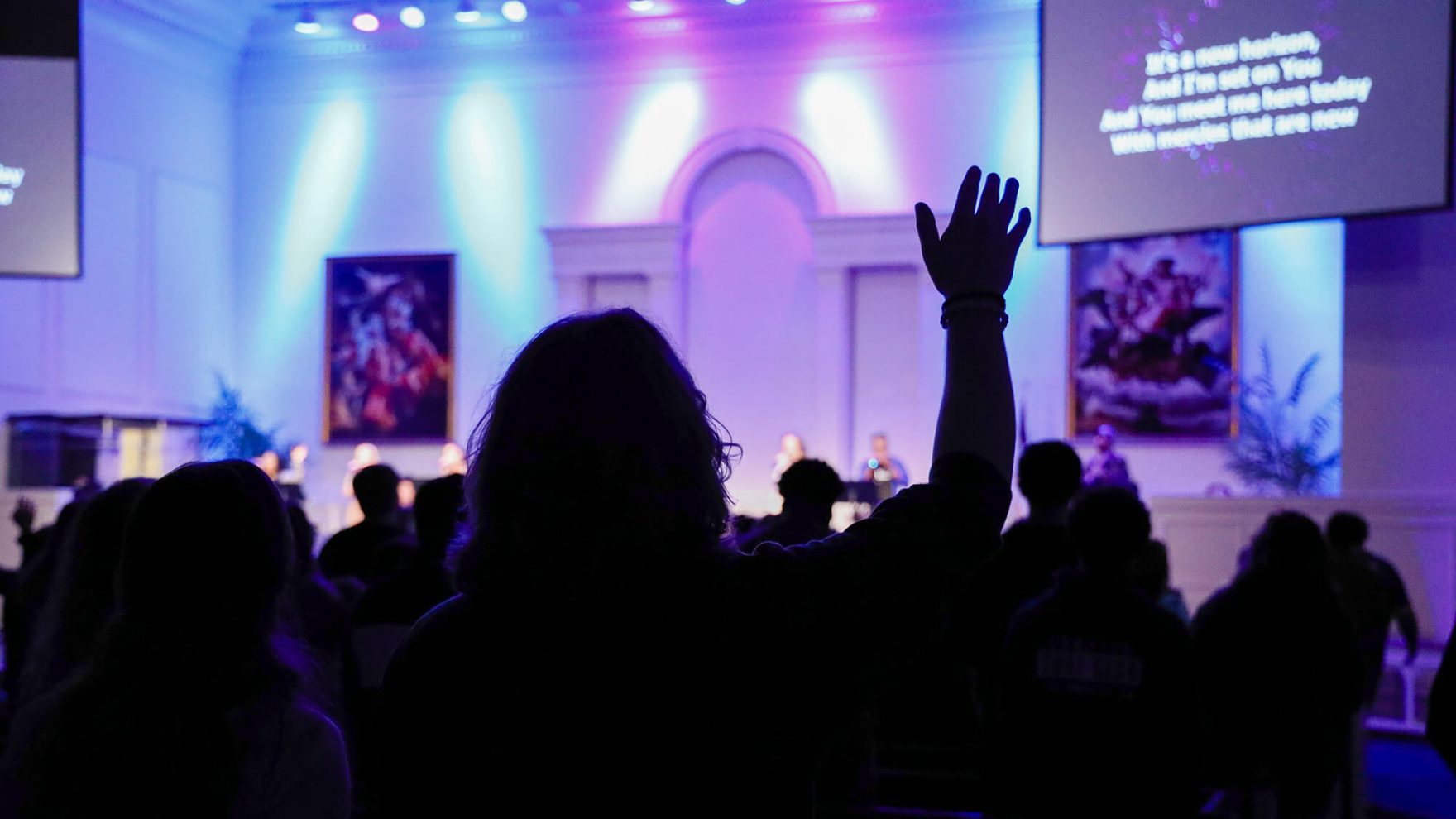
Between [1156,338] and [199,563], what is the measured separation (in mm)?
12559

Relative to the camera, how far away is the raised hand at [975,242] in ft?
3.96

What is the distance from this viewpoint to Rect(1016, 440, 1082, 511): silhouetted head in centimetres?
376

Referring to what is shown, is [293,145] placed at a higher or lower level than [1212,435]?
higher

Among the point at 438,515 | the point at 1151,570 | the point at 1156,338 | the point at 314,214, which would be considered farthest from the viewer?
the point at 314,214

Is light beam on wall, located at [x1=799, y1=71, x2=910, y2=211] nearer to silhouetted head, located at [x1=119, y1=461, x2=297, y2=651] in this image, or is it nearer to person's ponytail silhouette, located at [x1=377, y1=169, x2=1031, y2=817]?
silhouetted head, located at [x1=119, y1=461, x2=297, y2=651]

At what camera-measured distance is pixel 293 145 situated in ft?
52.9

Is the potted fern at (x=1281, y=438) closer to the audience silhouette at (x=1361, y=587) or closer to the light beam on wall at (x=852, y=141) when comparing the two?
the light beam on wall at (x=852, y=141)

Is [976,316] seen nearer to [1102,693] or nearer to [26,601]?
[1102,693]

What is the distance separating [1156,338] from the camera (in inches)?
512

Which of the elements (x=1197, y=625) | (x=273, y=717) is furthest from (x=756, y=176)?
(x=273, y=717)

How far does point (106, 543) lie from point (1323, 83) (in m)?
7.65

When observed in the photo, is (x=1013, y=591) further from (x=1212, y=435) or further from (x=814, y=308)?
(x=814, y=308)

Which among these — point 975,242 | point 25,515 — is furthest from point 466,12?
point 975,242

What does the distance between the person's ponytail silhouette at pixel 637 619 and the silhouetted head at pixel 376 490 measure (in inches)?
135
